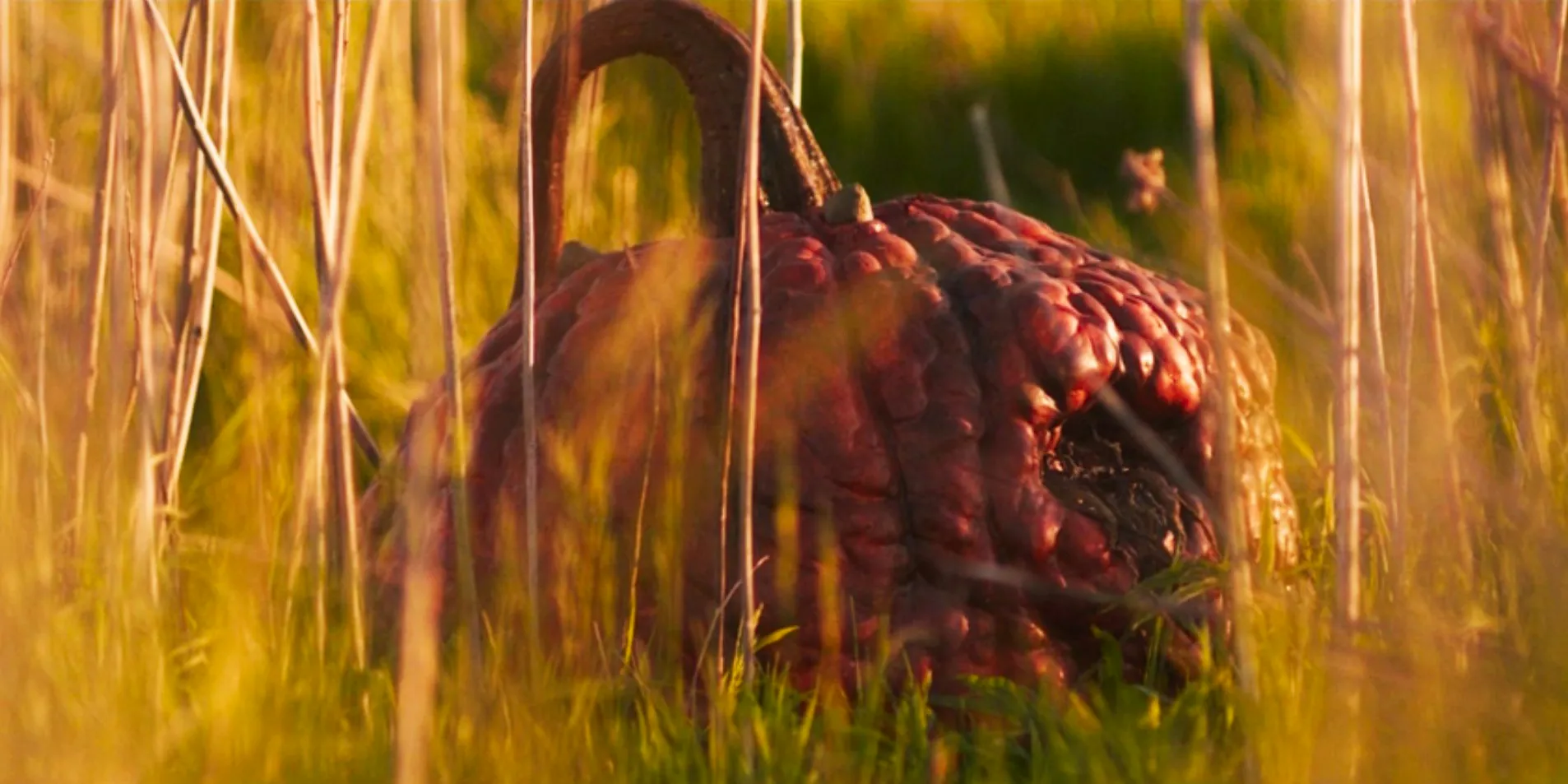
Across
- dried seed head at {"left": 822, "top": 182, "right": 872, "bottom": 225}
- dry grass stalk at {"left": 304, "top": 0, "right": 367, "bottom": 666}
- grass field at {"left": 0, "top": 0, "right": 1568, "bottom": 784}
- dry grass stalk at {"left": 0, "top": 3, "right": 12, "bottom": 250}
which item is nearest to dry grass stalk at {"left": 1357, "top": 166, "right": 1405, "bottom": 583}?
grass field at {"left": 0, "top": 0, "right": 1568, "bottom": 784}

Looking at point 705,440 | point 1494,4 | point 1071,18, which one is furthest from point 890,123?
point 705,440

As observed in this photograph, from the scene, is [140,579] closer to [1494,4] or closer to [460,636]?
[460,636]

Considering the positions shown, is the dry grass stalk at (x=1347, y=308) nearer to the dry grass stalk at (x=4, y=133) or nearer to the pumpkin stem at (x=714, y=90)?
the pumpkin stem at (x=714, y=90)

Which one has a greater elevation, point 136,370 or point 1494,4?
point 1494,4

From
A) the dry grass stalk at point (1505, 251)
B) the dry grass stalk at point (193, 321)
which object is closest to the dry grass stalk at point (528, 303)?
the dry grass stalk at point (193, 321)

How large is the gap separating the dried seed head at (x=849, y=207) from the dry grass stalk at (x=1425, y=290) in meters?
0.43

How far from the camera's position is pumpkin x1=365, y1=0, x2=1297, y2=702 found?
54.9 inches

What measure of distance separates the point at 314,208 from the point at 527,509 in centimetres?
28

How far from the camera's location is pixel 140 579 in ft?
4.82

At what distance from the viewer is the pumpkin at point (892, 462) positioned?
54.9 inches

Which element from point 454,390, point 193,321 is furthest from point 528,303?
point 193,321

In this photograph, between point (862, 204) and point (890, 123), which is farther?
point (890, 123)

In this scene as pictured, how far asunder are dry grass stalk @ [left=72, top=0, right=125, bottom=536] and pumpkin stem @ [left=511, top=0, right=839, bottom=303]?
0.37m

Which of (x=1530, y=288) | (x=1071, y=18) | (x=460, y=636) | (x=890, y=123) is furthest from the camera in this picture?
(x=1071, y=18)
